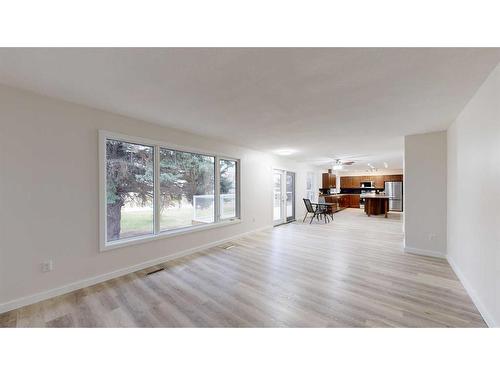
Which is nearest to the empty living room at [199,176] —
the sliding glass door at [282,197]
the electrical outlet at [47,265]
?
the electrical outlet at [47,265]

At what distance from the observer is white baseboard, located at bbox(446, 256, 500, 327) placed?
1795 mm

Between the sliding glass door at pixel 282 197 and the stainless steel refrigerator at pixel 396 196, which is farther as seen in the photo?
the stainless steel refrigerator at pixel 396 196

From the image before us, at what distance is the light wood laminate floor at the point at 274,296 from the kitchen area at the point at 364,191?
18.2ft

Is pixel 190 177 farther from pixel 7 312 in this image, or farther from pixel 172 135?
pixel 7 312

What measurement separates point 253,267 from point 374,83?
9.07 feet

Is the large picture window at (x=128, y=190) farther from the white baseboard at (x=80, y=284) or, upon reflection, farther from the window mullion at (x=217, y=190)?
the window mullion at (x=217, y=190)

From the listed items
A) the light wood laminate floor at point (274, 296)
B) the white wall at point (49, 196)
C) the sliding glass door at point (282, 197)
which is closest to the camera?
the light wood laminate floor at point (274, 296)

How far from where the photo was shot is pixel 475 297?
2.17 metres

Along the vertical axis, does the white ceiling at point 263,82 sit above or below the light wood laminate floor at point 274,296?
above

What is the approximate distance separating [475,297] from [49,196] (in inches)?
185

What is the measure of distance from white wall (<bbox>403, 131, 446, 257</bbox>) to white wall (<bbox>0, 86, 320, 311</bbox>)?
15.5 ft

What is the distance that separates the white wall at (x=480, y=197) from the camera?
1713 mm

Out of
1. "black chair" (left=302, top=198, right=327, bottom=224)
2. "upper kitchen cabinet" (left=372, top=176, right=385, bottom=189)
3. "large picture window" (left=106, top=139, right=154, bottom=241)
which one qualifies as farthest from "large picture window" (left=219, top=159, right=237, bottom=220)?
"upper kitchen cabinet" (left=372, top=176, right=385, bottom=189)

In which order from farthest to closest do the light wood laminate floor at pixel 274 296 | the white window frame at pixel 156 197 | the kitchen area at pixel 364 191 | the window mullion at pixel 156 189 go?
the kitchen area at pixel 364 191 < the window mullion at pixel 156 189 < the white window frame at pixel 156 197 < the light wood laminate floor at pixel 274 296
